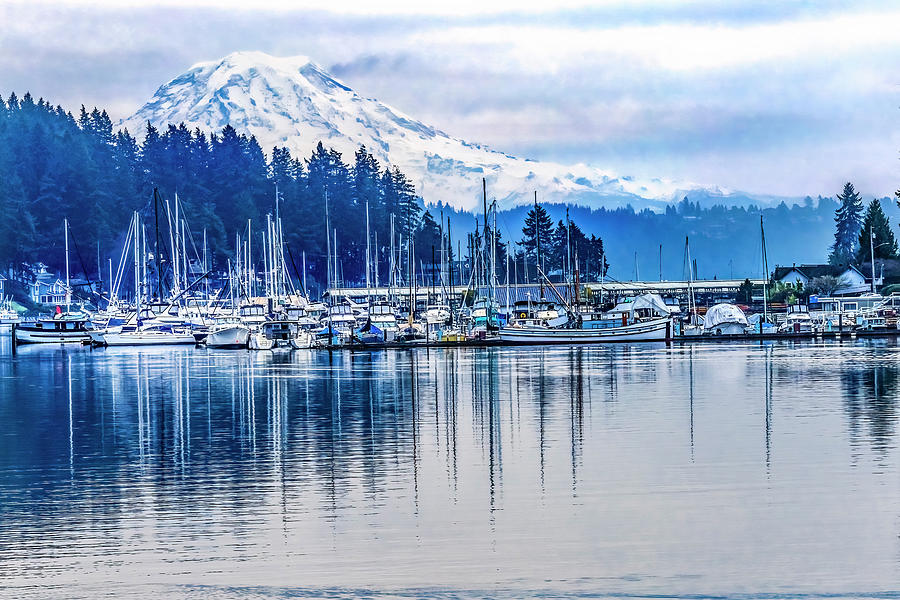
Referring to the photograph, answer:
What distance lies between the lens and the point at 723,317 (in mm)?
113875

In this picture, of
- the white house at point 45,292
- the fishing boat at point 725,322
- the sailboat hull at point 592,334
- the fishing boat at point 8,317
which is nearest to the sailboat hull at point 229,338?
the sailboat hull at point 592,334

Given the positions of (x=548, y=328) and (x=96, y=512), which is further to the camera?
(x=548, y=328)

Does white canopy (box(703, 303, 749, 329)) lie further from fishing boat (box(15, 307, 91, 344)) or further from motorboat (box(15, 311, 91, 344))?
fishing boat (box(15, 307, 91, 344))

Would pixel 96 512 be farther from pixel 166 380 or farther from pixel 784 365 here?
pixel 784 365

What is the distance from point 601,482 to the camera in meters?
27.5

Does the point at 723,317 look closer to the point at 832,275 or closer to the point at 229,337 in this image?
the point at 229,337

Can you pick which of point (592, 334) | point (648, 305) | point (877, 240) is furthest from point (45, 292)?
point (877, 240)

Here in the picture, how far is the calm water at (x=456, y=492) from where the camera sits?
64.8 ft

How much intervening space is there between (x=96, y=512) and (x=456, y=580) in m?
8.55

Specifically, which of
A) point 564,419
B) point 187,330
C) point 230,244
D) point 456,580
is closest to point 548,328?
point 187,330

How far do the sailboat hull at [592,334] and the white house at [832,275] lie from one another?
187ft

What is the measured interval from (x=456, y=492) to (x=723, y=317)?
295ft

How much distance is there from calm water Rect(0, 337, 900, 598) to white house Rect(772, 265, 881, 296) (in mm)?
105716

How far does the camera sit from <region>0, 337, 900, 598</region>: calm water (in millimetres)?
19766
